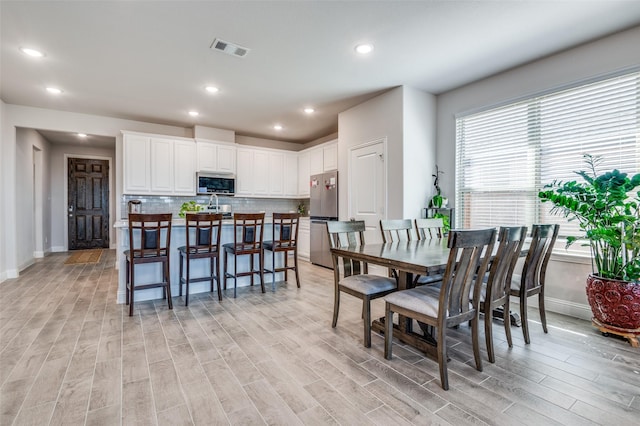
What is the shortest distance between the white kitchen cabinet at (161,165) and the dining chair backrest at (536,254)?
5.51 meters

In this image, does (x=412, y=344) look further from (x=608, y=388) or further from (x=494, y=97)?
(x=494, y=97)

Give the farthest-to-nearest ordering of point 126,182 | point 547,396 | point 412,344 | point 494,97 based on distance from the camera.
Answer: point 126,182 → point 494,97 → point 412,344 → point 547,396

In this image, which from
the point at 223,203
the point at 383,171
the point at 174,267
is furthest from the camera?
the point at 223,203

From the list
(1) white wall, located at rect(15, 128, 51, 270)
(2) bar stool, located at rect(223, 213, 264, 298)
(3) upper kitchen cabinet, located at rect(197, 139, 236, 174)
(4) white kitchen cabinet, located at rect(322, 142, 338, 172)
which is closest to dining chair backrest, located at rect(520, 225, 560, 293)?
(2) bar stool, located at rect(223, 213, 264, 298)

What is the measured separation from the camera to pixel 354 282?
2.62 metres

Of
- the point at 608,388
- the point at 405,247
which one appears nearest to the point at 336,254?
the point at 405,247

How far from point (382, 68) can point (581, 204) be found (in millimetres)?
2414

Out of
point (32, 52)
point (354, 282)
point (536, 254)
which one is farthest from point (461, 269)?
point (32, 52)

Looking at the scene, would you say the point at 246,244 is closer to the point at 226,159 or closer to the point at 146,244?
the point at 146,244

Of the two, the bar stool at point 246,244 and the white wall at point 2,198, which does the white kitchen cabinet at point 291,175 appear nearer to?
the bar stool at point 246,244

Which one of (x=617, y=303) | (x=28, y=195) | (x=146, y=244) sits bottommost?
(x=617, y=303)

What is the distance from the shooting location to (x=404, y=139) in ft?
13.3

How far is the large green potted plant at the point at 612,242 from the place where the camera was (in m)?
2.45

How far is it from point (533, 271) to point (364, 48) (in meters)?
2.62
